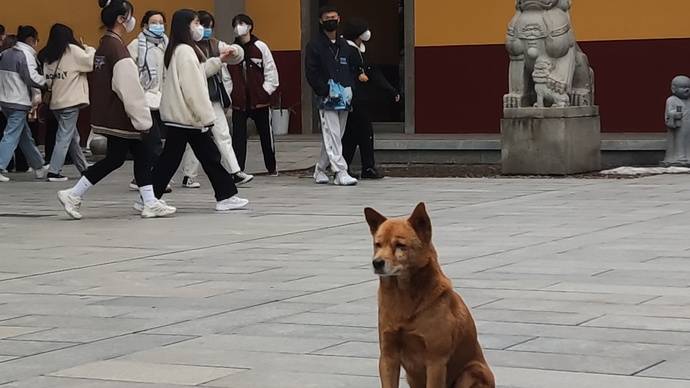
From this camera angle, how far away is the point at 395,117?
23.0m

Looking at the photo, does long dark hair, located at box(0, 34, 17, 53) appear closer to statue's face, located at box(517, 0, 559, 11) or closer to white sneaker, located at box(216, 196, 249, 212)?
white sneaker, located at box(216, 196, 249, 212)

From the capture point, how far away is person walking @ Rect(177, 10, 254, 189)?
575 inches

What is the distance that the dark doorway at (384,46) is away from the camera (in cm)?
2288

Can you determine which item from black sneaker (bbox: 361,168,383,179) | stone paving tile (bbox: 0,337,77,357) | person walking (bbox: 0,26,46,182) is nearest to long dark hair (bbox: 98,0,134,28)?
person walking (bbox: 0,26,46,182)

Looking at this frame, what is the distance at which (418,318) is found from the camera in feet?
15.5

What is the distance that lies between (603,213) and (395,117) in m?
11.6

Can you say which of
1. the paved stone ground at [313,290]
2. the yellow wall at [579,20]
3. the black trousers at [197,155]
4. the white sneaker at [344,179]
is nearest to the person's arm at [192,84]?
the black trousers at [197,155]

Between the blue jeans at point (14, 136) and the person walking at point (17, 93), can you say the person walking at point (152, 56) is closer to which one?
the person walking at point (17, 93)

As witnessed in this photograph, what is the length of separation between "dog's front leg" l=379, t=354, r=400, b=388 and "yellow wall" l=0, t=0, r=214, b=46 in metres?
16.8

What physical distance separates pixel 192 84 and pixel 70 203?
1.45 meters

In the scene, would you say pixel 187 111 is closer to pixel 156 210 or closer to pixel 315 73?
pixel 156 210

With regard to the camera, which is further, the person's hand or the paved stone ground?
the person's hand

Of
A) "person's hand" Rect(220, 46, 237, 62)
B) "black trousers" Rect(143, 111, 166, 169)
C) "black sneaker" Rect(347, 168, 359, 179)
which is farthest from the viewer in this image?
"black sneaker" Rect(347, 168, 359, 179)

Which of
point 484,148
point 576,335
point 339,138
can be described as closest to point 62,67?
point 339,138
